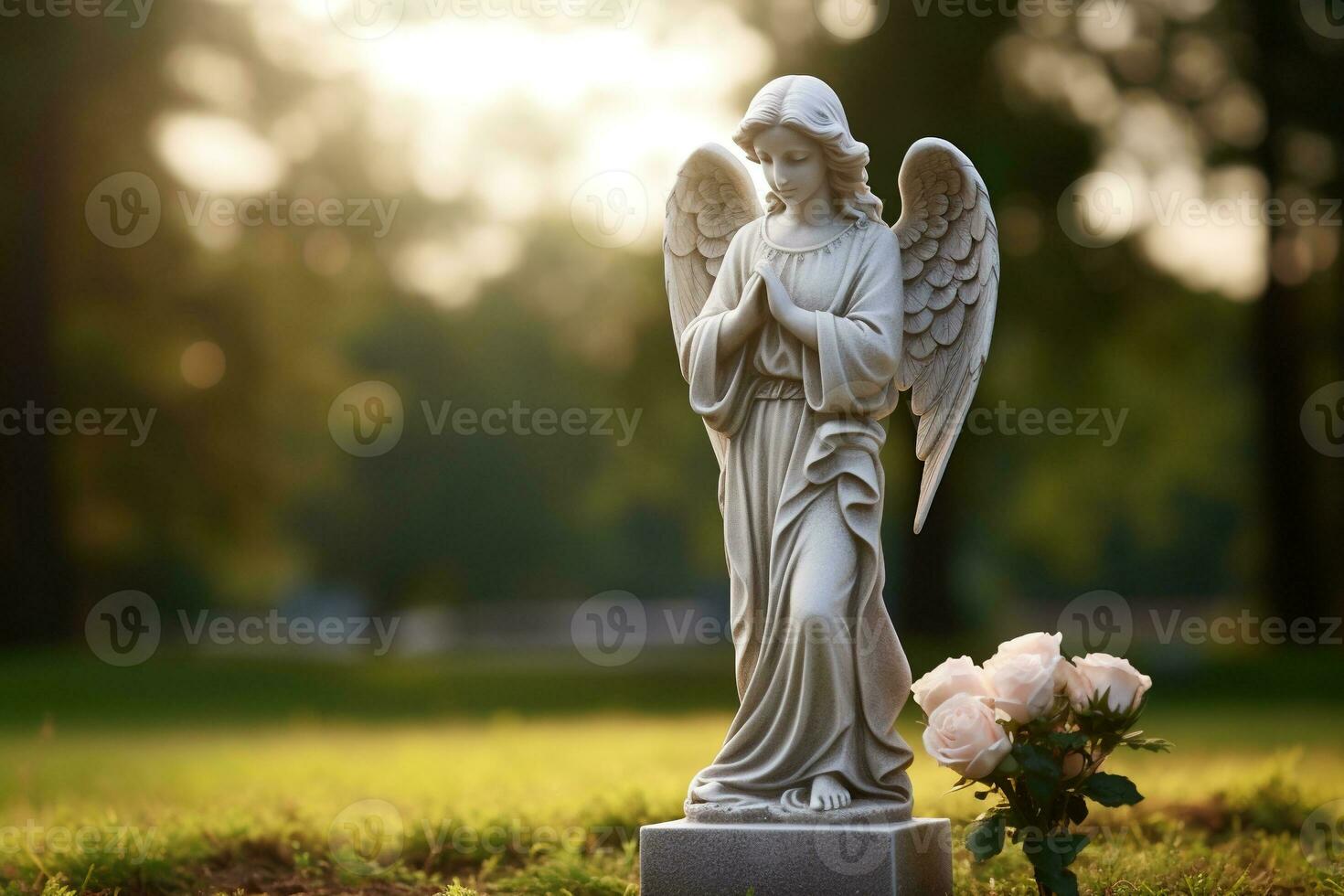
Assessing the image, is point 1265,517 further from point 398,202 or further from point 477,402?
point 477,402

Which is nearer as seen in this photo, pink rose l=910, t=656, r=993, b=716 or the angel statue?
pink rose l=910, t=656, r=993, b=716

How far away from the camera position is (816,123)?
6320 millimetres

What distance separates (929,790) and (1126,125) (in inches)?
521

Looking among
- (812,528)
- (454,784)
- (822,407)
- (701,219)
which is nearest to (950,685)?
(812,528)

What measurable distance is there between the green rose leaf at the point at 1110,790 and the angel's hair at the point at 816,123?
8.14 ft

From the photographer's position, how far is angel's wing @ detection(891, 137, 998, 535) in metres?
6.54

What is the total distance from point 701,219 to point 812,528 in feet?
5.42

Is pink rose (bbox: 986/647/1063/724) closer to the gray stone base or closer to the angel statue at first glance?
the angel statue

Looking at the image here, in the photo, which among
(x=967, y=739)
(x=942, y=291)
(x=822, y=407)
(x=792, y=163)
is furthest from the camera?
(x=942, y=291)

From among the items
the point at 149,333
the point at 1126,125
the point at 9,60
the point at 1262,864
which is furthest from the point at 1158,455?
the point at 1262,864

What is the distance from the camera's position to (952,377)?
670cm

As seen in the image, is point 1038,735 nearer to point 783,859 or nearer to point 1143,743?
point 1143,743

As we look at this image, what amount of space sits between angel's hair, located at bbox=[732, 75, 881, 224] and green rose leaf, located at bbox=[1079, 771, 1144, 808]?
248 centimetres

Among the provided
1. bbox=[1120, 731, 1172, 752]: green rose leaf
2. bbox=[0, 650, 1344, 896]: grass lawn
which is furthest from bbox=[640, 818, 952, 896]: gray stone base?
bbox=[0, 650, 1344, 896]: grass lawn
